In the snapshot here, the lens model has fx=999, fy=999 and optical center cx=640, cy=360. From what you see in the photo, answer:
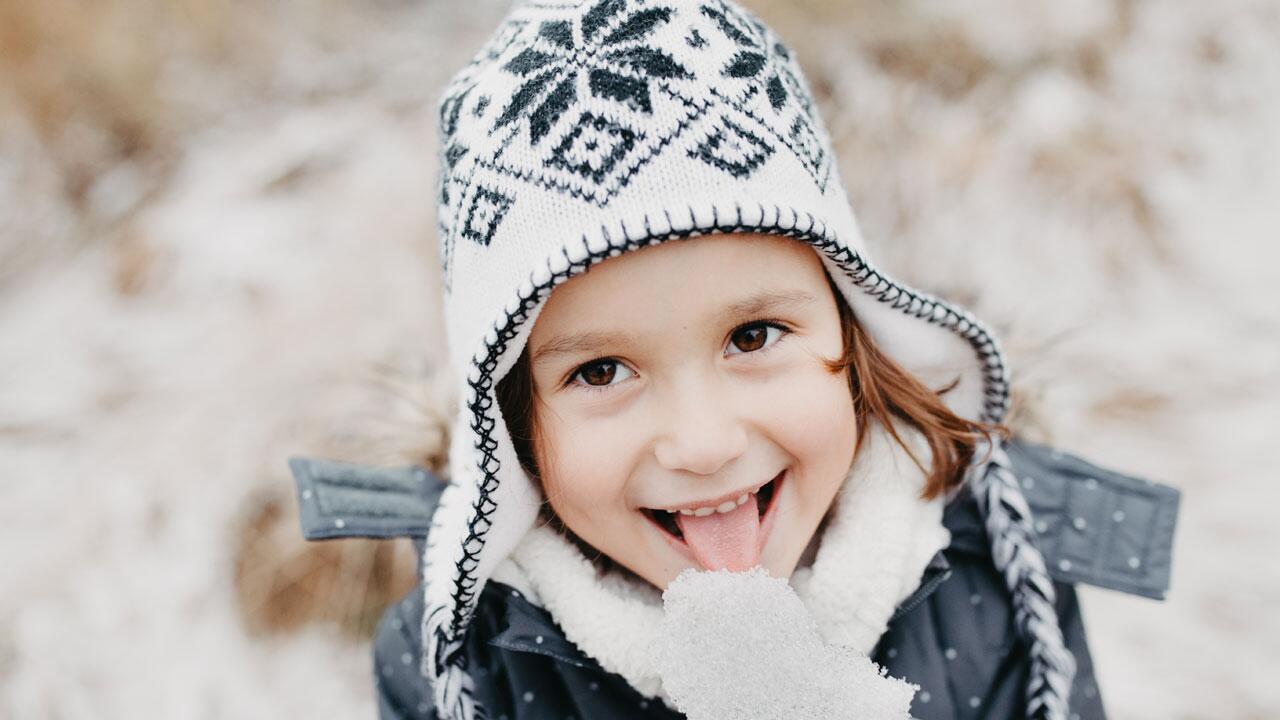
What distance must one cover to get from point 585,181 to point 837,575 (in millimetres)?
675

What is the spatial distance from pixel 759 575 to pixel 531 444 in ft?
1.25

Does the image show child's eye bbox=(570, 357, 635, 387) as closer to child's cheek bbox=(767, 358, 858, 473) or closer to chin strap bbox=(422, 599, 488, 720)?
child's cheek bbox=(767, 358, 858, 473)

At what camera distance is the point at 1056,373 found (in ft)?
10.1

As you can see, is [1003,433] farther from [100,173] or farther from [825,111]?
[100,173]

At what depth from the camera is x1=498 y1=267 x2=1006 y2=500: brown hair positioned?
1.41 m

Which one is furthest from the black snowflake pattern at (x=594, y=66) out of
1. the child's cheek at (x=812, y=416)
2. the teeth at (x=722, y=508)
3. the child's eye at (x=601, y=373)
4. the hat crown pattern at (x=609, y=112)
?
the teeth at (x=722, y=508)

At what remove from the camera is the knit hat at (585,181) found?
1204mm

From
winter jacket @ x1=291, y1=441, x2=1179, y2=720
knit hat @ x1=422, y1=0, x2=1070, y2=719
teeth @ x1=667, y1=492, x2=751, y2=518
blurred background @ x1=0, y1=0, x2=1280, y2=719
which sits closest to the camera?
knit hat @ x1=422, y1=0, x2=1070, y2=719

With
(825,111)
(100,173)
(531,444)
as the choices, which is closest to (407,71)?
(100,173)

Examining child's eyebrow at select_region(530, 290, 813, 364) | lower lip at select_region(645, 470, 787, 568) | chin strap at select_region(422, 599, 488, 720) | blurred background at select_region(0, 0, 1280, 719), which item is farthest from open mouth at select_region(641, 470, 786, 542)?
blurred background at select_region(0, 0, 1280, 719)

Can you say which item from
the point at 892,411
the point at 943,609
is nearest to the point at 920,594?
the point at 943,609

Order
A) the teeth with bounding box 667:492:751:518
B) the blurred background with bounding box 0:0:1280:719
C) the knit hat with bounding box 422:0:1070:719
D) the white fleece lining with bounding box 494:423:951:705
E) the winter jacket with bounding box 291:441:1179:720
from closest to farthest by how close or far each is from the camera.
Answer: the knit hat with bounding box 422:0:1070:719 < the teeth with bounding box 667:492:751:518 < the white fleece lining with bounding box 494:423:951:705 < the winter jacket with bounding box 291:441:1179:720 < the blurred background with bounding box 0:0:1280:719

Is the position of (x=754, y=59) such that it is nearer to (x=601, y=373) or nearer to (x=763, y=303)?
(x=763, y=303)

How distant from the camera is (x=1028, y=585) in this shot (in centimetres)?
155
